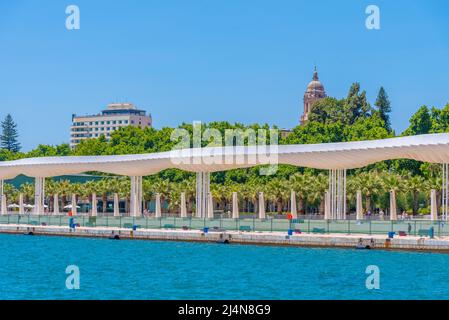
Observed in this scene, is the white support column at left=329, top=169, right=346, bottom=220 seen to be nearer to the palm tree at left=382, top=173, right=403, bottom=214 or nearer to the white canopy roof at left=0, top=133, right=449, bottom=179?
the white canopy roof at left=0, top=133, right=449, bottom=179

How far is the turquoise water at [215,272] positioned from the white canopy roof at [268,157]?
7968 millimetres

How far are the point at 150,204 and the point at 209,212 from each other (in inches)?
1361

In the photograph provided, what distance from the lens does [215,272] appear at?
45.2 m

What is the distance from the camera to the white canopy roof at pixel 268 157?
56.6 meters

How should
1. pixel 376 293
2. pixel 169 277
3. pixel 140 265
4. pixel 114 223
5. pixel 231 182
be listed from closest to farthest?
pixel 376 293, pixel 169 277, pixel 140 265, pixel 114 223, pixel 231 182

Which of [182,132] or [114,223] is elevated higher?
[182,132]

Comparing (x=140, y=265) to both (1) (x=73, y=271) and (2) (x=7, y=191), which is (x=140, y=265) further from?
(2) (x=7, y=191)

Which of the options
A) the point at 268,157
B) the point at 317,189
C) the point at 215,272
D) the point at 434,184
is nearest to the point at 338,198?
the point at 268,157

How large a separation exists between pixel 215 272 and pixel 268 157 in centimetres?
1894

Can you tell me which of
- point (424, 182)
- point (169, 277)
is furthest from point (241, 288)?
point (424, 182)

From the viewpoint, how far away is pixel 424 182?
8250 centimetres

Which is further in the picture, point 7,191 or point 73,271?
point 7,191

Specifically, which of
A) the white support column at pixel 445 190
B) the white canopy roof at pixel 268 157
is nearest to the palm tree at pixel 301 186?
the white canopy roof at pixel 268 157
